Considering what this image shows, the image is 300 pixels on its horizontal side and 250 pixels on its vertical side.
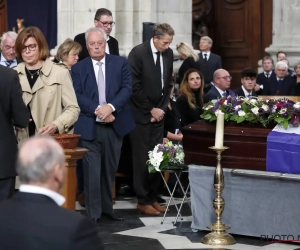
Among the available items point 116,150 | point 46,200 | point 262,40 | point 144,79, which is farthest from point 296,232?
point 262,40

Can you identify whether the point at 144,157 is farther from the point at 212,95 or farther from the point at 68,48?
the point at 212,95

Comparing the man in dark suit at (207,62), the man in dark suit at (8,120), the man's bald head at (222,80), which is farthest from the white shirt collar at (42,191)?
the man in dark suit at (207,62)

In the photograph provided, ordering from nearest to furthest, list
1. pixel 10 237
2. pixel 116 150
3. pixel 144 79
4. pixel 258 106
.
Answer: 1. pixel 10 237
2. pixel 258 106
3. pixel 116 150
4. pixel 144 79

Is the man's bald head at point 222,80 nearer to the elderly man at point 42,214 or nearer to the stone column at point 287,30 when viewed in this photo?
the stone column at point 287,30

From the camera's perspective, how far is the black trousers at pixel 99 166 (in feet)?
25.4

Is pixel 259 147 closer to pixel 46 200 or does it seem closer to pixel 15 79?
pixel 15 79

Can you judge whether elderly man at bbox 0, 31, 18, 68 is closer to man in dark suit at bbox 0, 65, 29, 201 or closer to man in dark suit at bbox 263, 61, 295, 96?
man in dark suit at bbox 263, 61, 295, 96

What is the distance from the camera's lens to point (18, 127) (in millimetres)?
5961

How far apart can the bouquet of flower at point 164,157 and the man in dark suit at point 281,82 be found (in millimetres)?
5220

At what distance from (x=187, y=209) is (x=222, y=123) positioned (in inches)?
82.4

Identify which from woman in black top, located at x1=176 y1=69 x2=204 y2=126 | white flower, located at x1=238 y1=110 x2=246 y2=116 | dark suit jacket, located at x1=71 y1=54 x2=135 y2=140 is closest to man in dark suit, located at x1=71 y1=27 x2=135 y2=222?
dark suit jacket, located at x1=71 y1=54 x2=135 y2=140

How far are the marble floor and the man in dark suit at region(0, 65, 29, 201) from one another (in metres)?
1.41

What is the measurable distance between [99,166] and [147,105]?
3.25ft

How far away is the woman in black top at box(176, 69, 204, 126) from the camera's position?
927cm
